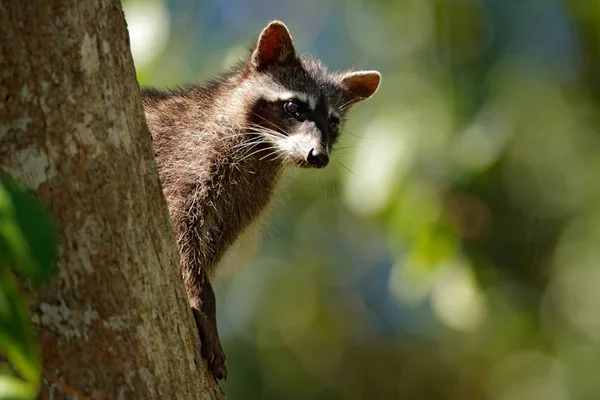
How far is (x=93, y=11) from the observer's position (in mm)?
3693

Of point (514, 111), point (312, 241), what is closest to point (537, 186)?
point (514, 111)

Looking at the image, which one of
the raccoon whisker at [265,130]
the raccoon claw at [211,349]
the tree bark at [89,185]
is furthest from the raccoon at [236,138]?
the tree bark at [89,185]

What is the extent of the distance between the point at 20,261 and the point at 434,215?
595 cm

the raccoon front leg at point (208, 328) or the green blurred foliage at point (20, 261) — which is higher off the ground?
the raccoon front leg at point (208, 328)

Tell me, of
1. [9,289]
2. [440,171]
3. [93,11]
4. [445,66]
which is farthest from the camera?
[445,66]

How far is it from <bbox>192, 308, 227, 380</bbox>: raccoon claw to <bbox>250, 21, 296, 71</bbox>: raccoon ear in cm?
253

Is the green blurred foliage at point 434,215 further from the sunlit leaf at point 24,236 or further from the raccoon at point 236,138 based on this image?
the sunlit leaf at point 24,236

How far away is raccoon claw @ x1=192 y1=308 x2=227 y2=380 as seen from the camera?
15.3 feet

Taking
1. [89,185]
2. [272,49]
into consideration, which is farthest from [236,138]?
[89,185]

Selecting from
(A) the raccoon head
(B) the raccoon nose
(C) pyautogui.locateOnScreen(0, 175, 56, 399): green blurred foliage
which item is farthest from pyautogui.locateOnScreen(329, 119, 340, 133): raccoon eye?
(C) pyautogui.locateOnScreen(0, 175, 56, 399): green blurred foliage

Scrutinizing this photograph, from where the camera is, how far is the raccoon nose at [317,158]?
6336 mm

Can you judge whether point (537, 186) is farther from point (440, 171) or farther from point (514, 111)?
point (440, 171)

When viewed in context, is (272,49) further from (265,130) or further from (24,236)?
(24,236)

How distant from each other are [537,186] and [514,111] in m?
1.31
